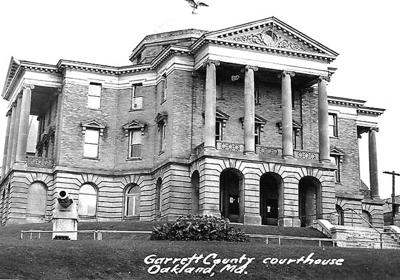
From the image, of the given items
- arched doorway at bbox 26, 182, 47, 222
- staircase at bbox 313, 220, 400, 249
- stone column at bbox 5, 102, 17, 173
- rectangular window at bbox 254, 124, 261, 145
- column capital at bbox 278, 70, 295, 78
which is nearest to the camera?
staircase at bbox 313, 220, 400, 249

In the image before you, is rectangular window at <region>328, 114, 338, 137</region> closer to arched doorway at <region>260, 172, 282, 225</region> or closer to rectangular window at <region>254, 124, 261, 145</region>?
rectangular window at <region>254, 124, 261, 145</region>

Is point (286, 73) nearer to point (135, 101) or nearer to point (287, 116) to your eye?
point (287, 116)

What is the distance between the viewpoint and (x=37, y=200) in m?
60.9

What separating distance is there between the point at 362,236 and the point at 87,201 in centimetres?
2224

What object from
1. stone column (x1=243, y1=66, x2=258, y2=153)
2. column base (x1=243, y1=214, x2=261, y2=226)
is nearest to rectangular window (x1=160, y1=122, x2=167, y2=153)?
stone column (x1=243, y1=66, x2=258, y2=153)

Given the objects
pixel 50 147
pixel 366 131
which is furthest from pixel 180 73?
pixel 366 131

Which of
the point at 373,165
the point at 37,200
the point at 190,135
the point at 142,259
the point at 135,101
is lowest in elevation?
the point at 142,259

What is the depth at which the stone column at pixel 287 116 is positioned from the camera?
57.2 meters

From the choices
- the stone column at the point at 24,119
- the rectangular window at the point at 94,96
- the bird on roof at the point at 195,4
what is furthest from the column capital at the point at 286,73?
the stone column at the point at 24,119

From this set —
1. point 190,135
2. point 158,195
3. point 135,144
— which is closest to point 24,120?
point 135,144

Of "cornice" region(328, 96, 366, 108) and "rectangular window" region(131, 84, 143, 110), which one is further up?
"cornice" region(328, 96, 366, 108)

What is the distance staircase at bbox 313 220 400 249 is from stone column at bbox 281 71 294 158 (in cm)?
747

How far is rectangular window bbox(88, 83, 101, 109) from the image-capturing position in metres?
62.7

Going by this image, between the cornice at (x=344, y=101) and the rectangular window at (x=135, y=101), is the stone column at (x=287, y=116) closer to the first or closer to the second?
the cornice at (x=344, y=101)
